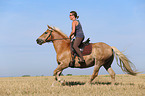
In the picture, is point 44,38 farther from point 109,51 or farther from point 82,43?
point 109,51

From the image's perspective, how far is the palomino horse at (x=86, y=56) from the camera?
8305 millimetres

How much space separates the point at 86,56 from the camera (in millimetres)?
8375

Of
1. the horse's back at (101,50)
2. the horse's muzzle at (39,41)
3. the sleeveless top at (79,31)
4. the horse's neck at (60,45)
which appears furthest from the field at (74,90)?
the sleeveless top at (79,31)

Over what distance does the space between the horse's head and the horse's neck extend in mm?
253

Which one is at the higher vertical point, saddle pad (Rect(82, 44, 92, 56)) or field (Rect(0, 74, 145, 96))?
saddle pad (Rect(82, 44, 92, 56))

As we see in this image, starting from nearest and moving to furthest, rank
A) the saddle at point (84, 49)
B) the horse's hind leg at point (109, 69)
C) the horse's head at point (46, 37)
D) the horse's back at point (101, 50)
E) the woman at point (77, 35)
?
the woman at point (77, 35) → the saddle at point (84, 49) → the horse's back at point (101, 50) → the horse's head at point (46, 37) → the horse's hind leg at point (109, 69)

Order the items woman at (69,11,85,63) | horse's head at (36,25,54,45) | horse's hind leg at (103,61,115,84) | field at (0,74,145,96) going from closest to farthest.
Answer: field at (0,74,145,96) → woman at (69,11,85,63) → horse's head at (36,25,54,45) → horse's hind leg at (103,61,115,84)

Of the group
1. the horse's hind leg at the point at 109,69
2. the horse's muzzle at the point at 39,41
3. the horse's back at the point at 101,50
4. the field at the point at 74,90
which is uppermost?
the horse's muzzle at the point at 39,41

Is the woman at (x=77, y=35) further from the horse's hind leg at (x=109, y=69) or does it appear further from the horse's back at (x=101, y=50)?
the horse's hind leg at (x=109, y=69)

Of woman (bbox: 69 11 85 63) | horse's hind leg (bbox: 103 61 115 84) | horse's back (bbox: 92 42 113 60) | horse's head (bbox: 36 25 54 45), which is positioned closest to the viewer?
woman (bbox: 69 11 85 63)

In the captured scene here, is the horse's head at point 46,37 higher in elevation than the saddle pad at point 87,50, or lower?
higher

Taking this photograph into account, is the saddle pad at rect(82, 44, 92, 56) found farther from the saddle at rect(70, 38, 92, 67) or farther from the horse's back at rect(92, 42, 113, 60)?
the horse's back at rect(92, 42, 113, 60)

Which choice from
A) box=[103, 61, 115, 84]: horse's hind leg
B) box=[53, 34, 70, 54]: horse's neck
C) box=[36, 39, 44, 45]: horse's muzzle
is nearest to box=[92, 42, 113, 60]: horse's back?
box=[103, 61, 115, 84]: horse's hind leg

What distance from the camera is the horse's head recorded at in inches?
345
